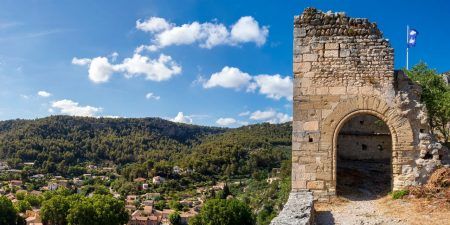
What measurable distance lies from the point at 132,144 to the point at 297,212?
12405cm

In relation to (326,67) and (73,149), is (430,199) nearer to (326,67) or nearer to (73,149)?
(326,67)

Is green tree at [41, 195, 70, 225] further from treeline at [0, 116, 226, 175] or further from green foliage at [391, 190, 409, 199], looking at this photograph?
treeline at [0, 116, 226, 175]

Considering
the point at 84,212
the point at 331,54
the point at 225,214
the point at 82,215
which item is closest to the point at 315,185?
the point at 331,54

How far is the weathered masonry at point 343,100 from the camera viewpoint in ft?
34.3

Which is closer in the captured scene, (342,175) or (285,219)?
(285,219)

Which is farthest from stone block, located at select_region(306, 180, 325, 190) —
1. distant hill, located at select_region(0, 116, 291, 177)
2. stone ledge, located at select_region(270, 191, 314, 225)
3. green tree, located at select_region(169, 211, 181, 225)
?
distant hill, located at select_region(0, 116, 291, 177)

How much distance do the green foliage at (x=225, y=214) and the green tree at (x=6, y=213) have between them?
74.9ft

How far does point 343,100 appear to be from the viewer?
35.6 feet

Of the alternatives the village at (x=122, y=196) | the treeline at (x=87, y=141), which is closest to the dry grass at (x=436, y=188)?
the village at (x=122, y=196)

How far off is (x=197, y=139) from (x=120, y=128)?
26316 mm

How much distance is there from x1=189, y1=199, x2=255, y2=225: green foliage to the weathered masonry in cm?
3237

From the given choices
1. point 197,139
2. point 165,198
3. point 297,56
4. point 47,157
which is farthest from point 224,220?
point 197,139

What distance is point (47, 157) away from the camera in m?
112

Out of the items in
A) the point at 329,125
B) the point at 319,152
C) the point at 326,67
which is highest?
the point at 326,67
